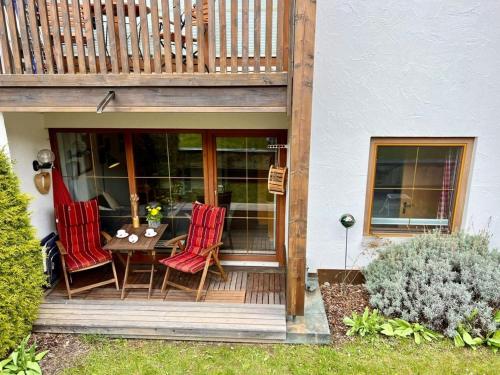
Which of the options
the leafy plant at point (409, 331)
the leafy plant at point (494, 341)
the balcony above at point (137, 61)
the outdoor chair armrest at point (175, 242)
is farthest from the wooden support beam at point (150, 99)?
the leafy plant at point (494, 341)

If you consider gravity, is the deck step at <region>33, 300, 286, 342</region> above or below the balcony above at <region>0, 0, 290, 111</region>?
below

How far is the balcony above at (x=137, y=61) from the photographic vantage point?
313cm

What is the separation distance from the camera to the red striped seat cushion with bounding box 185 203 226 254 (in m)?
4.46

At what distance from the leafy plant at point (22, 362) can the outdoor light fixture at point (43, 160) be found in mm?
2170

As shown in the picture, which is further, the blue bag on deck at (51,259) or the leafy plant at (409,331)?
the blue bag on deck at (51,259)

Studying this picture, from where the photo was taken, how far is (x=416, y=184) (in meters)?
4.42

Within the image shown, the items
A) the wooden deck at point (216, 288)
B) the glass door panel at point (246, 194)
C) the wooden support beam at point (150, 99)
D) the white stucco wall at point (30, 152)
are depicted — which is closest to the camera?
the wooden support beam at point (150, 99)

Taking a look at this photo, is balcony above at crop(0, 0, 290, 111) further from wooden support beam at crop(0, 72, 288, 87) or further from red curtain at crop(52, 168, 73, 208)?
red curtain at crop(52, 168, 73, 208)

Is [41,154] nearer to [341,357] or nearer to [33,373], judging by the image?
[33,373]

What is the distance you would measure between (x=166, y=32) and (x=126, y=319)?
309 cm

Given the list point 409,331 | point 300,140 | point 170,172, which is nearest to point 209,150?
point 170,172

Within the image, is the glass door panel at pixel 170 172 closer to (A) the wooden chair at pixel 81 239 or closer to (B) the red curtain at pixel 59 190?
(A) the wooden chair at pixel 81 239

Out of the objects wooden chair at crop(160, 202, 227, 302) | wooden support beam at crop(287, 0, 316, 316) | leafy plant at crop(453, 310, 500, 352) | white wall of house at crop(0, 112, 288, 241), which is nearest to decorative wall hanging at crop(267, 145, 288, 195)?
white wall of house at crop(0, 112, 288, 241)

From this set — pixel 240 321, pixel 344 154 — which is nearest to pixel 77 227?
pixel 240 321
